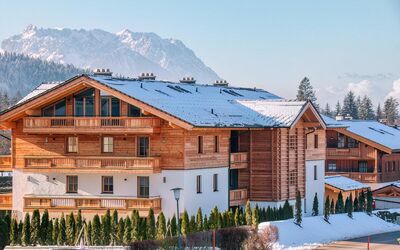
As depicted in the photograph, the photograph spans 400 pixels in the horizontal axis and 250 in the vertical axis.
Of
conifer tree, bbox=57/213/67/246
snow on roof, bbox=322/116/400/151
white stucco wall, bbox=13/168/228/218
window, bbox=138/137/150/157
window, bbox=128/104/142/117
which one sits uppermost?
window, bbox=128/104/142/117

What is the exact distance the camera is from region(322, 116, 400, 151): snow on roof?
9586 cm

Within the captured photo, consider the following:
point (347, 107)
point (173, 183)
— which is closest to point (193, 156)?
point (173, 183)

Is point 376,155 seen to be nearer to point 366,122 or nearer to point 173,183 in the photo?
point 366,122

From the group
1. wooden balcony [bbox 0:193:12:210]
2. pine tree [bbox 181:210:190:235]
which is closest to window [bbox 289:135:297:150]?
pine tree [bbox 181:210:190:235]

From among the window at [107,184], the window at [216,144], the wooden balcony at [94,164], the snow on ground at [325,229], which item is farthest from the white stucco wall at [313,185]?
the wooden balcony at [94,164]

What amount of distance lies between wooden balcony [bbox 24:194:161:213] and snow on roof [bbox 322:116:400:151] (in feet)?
117

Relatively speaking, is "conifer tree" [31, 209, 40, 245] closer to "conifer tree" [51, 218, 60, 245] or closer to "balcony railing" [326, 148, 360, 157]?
"conifer tree" [51, 218, 60, 245]

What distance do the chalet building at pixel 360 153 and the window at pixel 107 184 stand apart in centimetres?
3710

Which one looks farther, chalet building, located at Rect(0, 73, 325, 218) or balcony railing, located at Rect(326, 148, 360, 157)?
balcony railing, located at Rect(326, 148, 360, 157)

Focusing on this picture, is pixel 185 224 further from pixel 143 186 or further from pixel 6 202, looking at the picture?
pixel 6 202

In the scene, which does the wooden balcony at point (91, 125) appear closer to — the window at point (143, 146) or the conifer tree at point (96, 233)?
the window at point (143, 146)

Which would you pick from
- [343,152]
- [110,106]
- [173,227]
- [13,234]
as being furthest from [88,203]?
[343,152]

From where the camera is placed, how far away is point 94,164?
61.2m

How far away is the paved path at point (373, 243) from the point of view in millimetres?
58622
